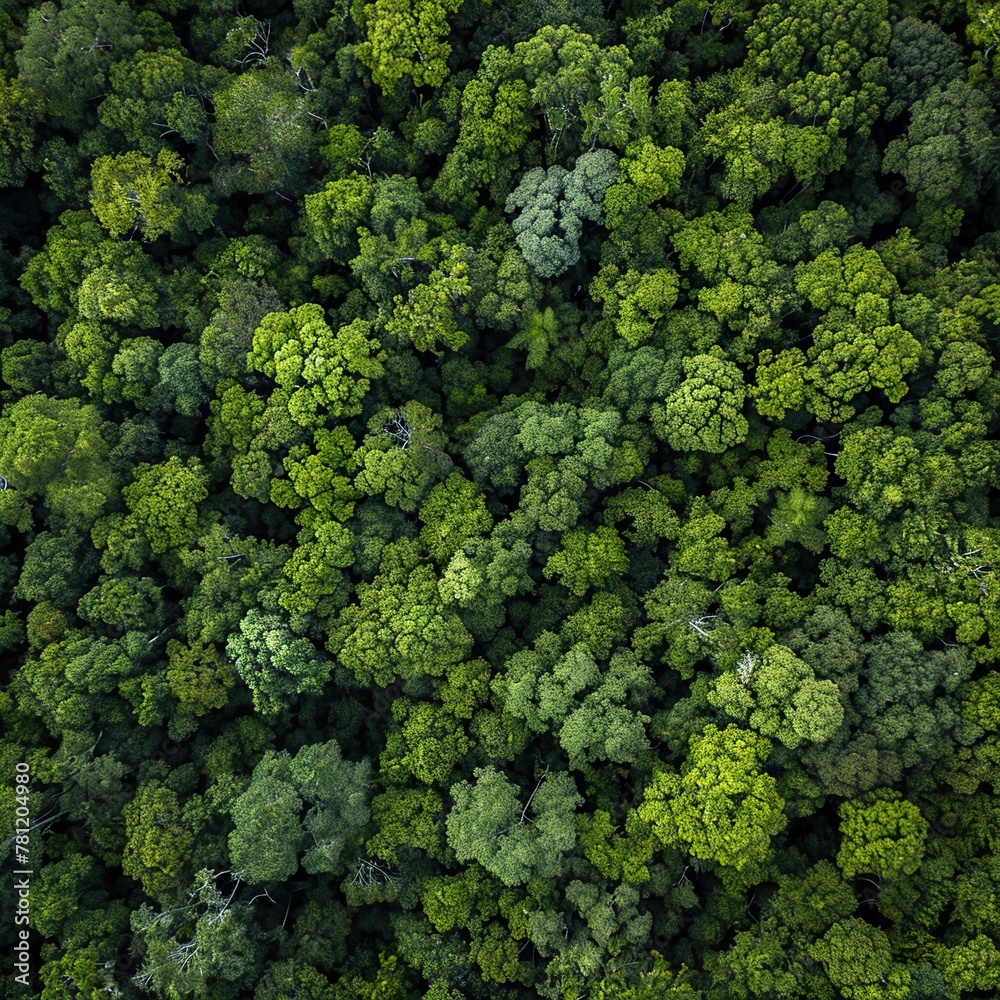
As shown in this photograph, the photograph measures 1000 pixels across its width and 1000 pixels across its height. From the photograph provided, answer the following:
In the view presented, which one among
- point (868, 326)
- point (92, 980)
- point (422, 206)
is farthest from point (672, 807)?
point (422, 206)

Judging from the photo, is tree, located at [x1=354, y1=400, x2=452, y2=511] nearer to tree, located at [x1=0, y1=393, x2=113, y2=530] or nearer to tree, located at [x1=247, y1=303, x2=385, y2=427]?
tree, located at [x1=247, y1=303, x2=385, y2=427]

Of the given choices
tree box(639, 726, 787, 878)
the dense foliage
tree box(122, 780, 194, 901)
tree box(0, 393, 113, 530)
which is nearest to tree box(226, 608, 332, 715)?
the dense foliage

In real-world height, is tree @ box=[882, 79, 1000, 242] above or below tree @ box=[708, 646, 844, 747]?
above

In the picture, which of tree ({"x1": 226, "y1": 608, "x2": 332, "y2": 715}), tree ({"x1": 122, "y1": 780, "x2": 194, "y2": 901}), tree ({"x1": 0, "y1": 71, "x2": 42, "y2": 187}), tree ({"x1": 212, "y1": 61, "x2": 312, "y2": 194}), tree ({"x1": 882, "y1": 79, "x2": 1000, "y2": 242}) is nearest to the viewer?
tree ({"x1": 122, "y1": 780, "x2": 194, "y2": 901})

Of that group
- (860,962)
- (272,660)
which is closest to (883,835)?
(860,962)

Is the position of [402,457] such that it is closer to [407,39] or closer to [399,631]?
[399,631]

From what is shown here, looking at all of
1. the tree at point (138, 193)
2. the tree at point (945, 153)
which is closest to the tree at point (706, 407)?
the tree at point (945, 153)

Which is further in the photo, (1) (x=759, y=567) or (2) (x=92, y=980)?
(1) (x=759, y=567)

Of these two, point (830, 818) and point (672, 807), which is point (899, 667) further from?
point (672, 807)
